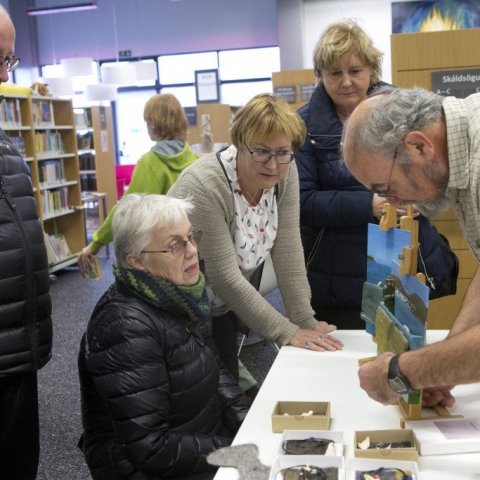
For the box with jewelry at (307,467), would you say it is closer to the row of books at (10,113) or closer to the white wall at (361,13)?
the row of books at (10,113)

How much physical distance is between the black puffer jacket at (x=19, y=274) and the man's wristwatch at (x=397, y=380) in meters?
1.22

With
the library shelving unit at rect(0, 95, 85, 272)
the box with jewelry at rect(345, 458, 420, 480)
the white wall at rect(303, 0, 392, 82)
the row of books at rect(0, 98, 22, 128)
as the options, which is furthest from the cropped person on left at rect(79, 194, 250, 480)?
the white wall at rect(303, 0, 392, 82)

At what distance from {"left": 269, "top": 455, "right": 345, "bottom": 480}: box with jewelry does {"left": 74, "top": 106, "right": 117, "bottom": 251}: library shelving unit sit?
7631 millimetres

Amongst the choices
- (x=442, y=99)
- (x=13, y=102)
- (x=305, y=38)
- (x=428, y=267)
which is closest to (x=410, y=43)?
(x=428, y=267)

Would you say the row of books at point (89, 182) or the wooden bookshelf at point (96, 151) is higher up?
the wooden bookshelf at point (96, 151)

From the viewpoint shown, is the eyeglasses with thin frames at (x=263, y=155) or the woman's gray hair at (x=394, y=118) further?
the eyeglasses with thin frames at (x=263, y=155)

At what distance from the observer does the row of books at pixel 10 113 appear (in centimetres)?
598

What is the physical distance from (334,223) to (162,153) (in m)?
1.43

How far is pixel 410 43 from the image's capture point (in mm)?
3355

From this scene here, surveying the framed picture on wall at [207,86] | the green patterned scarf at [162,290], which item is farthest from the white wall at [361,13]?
the green patterned scarf at [162,290]

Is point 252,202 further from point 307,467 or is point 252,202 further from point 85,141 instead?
point 85,141

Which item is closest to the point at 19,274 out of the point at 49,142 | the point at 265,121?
the point at 265,121

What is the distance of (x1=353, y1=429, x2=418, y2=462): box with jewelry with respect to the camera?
3.89ft

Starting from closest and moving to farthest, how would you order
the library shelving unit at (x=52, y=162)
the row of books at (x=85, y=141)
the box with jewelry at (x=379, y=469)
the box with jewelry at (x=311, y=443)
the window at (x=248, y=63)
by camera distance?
1. the box with jewelry at (x=379, y=469)
2. the box with jewelry at (x=311, y=443)
3. the library shelving unit at (x=52, y=162)
4. the row of books at (x=85, y=141)
5. the window at (x=248, y=63)
